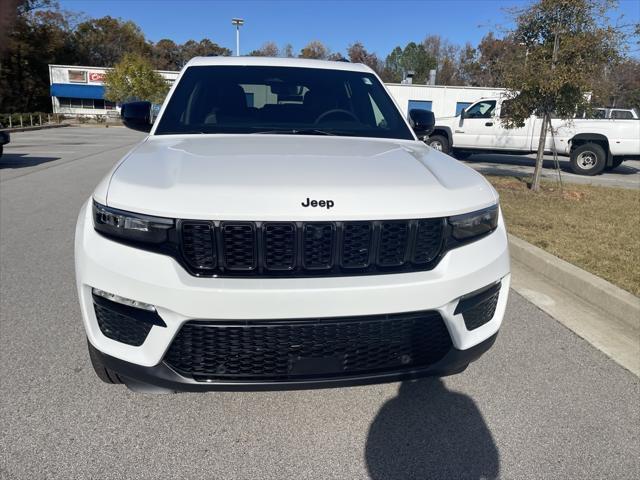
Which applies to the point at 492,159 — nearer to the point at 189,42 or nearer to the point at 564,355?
the point at 564,355

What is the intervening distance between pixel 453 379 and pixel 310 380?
1211 mm

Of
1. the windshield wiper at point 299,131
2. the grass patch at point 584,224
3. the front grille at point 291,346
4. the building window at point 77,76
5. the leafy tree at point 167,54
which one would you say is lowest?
the grass patch at point 584,224

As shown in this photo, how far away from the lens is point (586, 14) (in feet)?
26.9

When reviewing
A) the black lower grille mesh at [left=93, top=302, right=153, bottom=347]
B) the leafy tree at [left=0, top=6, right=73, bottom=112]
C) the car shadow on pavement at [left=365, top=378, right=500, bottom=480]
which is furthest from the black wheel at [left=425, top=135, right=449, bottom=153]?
the leafy tree at [left=0, top=6, right=73, bottom=112]

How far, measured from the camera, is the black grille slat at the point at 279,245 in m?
1.98

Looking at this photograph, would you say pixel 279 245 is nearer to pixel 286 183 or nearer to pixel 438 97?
pixel 286 183

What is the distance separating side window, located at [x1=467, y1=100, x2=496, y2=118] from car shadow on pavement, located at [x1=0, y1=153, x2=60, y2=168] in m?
12.3

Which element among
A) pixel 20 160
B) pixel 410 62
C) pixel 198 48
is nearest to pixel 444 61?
pixel 410 62

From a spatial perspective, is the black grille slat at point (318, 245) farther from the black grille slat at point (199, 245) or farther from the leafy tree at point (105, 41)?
the leafy tree at point (105, 41)

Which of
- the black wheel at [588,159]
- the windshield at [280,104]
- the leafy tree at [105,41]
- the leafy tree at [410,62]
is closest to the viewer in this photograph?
the windshield at [280,104]

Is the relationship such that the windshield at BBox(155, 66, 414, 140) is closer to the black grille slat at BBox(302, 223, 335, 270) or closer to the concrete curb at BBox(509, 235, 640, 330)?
the black grille slat at BBox(302, 223, 335, 270)

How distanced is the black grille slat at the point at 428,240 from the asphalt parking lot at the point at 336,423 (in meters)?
0.94

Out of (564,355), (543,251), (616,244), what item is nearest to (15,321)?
(564,355)

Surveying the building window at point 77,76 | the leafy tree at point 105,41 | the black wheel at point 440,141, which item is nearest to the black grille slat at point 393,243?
the black wheel at point 440,141
